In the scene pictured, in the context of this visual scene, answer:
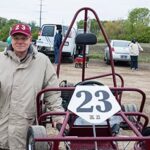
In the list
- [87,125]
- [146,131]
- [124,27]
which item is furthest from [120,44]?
[124,27]

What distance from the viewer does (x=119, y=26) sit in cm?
7181

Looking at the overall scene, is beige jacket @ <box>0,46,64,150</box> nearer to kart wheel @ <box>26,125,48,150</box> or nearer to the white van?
kart wheel @ <box>26,125,48,150</box>

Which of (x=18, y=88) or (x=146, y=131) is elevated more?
(x=18, y=88)

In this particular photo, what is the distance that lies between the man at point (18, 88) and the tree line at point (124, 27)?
2183cm

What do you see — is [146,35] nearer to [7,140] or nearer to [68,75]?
[68,75]

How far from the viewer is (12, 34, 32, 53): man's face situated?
450 cm

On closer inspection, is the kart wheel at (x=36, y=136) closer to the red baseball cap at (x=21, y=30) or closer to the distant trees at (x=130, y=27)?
the red baseball cap at (x=21, y=30)

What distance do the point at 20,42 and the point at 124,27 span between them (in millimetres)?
67259

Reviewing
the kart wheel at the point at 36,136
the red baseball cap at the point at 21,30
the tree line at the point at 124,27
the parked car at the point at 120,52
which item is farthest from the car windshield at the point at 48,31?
the kart wheel at the point at 36,136

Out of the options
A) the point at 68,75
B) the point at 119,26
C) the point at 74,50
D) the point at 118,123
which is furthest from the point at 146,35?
the point at 118,123

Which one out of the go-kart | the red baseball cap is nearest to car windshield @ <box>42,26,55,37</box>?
the go-kart

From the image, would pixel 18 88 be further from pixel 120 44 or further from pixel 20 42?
pixel 120 44

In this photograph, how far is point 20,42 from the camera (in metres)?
4.52

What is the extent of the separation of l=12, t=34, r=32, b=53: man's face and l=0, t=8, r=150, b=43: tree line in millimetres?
21825
